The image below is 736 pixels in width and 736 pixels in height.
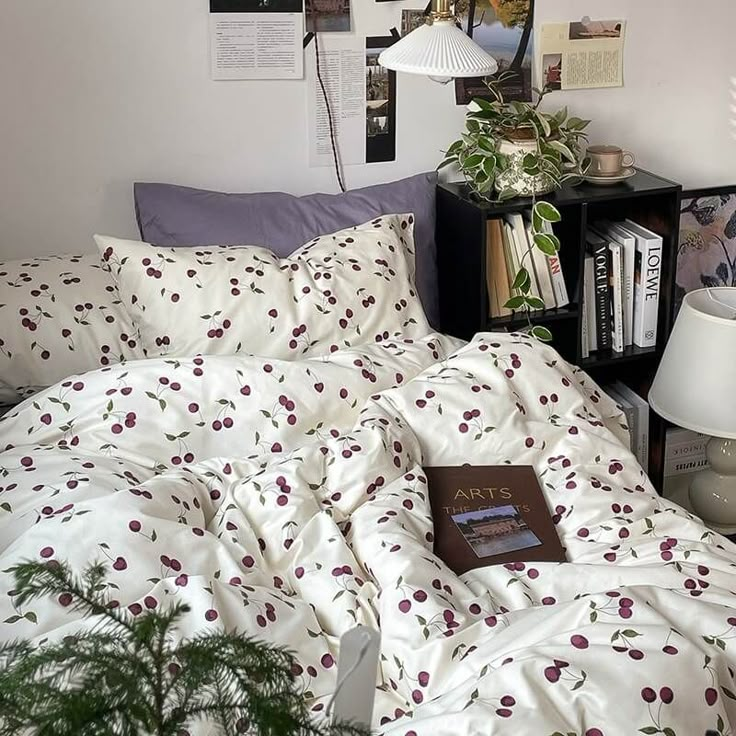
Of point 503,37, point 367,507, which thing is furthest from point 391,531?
point 503,37

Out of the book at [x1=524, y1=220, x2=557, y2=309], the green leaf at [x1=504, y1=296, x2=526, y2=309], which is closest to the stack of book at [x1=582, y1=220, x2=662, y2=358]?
the book at [x1=524, y1=220, x2=557, y2=309]

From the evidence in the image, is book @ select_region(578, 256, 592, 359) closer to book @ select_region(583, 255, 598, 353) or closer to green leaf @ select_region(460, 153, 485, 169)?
book @ select_region(583, 255, 598, 353)

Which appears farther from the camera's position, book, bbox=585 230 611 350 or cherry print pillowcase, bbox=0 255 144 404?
book, bbox=585 230 611 350

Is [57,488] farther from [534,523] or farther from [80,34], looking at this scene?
[80,34]

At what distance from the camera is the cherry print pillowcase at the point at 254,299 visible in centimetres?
205

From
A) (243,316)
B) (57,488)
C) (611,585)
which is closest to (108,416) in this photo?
(57,488)

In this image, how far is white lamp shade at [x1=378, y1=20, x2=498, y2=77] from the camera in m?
1.99

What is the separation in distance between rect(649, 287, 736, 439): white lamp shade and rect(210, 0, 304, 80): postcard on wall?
105cm

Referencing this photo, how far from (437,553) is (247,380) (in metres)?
0.47

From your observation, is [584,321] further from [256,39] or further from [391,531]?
[391,531]

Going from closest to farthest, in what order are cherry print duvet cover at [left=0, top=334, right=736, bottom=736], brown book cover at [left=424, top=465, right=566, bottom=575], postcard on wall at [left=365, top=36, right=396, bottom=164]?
cherry print duvet cover at [left=0, top=334, right=736, bottom=736] → brown book cover at [left=424, top=465, right=566, bottom=575] → postcard on wall at [left=365, top=36, right=396, bottom=164]

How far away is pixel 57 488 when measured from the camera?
63.7 inches

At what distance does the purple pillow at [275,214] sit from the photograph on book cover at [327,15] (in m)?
0.37

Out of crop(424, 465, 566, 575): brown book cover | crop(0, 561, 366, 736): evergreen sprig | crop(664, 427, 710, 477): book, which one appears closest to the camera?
crop(0, 561, 366, 736): evergreen sprig
